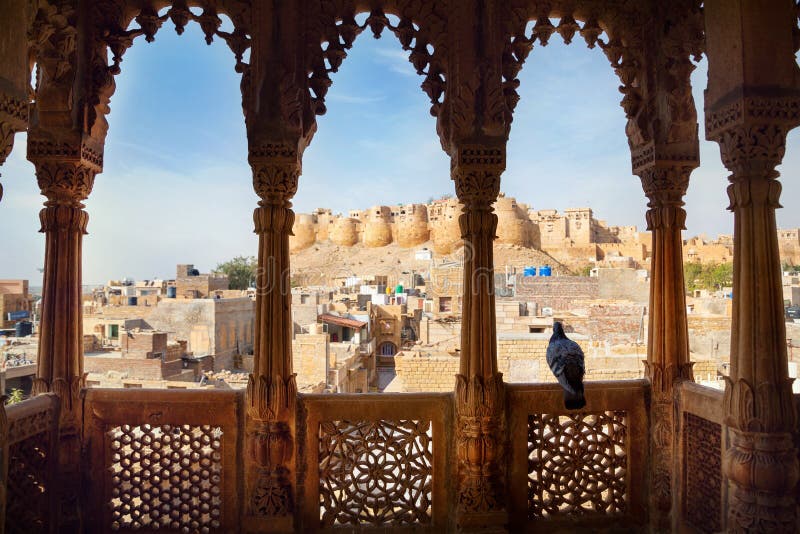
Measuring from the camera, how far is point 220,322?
703 inches

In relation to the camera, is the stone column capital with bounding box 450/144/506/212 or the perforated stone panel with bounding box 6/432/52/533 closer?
the perforated stone panel with bounding box 6/432/52/533

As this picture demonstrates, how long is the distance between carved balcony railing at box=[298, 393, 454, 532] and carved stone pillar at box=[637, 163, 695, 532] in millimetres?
1549

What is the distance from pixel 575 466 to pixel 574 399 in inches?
27.7

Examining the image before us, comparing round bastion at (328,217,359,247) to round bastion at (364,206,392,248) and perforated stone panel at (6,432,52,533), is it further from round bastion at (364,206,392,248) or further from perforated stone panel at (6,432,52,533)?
perforated stone panel at (6,432,52,533)

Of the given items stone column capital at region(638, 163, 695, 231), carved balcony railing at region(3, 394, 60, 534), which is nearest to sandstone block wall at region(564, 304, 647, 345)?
stone column capital at region(638, 163, 695, 231)

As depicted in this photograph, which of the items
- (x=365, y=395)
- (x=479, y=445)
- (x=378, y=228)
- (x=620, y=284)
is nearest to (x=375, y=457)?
(x=365, y=395)

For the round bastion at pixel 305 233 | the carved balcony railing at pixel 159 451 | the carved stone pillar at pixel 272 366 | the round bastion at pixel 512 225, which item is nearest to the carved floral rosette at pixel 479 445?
the carved stone pillar at pixel 272 366

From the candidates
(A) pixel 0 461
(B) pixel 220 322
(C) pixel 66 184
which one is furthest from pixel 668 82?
(B) pixel 220 322

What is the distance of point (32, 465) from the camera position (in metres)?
3.59

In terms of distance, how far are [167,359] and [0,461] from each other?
38.0 ft

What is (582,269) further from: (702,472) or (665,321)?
(702,472)

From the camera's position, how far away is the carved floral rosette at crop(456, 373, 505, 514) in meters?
3.68

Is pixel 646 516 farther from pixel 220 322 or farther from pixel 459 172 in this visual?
pixel 220 322

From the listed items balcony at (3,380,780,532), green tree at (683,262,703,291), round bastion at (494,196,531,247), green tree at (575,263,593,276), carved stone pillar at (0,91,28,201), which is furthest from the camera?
round bastion at (494,196,531,247)
